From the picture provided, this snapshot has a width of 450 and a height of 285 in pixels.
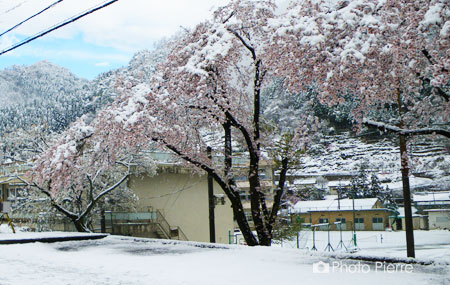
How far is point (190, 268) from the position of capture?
7.75 m

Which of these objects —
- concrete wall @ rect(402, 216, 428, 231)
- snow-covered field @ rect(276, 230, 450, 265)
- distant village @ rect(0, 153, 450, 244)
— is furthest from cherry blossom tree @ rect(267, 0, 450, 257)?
concrete wall @ rect(402, 216, 428, 231)

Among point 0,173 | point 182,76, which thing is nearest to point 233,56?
point 182,76

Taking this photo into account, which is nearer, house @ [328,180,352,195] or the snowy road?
the snowy road

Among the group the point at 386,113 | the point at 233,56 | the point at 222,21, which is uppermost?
the point at 222,21

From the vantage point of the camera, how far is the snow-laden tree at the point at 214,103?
1244 centimetres

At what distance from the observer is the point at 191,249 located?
10.7 metres

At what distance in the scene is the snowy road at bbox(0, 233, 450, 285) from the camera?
21.2 ft

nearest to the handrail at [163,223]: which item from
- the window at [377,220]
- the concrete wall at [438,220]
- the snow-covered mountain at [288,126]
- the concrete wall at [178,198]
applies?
the concrete wall at [178,198]

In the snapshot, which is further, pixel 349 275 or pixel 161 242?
pixel 161 242

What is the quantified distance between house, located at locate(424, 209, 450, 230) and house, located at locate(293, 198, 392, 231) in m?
4.57

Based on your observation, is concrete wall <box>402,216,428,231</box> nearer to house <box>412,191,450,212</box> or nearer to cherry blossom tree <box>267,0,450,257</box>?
house <box>412,191,450,212</box>

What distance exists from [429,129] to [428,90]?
203cm

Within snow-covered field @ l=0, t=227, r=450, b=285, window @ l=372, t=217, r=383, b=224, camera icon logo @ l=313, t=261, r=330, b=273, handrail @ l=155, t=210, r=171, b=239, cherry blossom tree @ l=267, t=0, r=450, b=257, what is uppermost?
cherry blossom tree @ l=267, t=0, r=450, b=257

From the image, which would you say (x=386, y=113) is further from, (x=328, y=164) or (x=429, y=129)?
(x=328, y=164)
